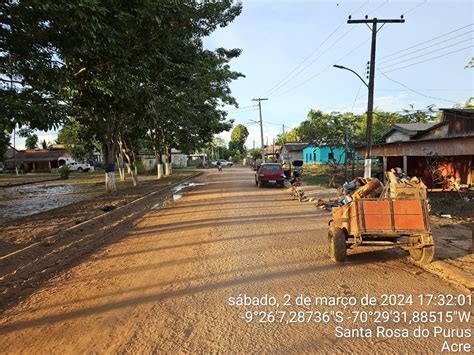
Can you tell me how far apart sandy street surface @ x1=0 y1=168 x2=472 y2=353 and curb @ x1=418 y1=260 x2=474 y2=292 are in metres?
0.16

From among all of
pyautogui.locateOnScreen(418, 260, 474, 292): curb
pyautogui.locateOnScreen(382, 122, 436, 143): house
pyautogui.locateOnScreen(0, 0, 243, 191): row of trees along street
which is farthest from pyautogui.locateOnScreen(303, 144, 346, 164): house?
pyautogui.locateOnScreen(418, 260, 474, 292): curb

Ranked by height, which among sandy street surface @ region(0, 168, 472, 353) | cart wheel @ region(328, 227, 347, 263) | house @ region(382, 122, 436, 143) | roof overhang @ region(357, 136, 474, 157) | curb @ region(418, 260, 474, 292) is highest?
house @ region(382, 122, 436, 143)

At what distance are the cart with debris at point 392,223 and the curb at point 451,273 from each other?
6.1 inches

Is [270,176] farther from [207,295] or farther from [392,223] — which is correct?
[207,295]

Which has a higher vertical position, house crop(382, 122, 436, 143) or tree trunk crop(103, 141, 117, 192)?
house crop(382, 122, 436, 143)

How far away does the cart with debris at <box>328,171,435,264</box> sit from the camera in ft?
19.0

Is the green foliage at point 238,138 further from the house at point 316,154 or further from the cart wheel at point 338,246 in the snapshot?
the cart wheel at point 338,246

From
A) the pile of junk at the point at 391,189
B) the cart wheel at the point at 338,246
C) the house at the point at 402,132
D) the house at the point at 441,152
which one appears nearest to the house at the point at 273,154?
the house at the point at 402,132

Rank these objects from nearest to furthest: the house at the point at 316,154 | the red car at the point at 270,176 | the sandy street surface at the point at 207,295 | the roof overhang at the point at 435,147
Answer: the sandy street surface at the point at 207,295, the roof overhang at the point at 435,147, the red car at the point at 270,176, the house at the point at 316,154

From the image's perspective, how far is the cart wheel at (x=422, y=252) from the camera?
5.82 m

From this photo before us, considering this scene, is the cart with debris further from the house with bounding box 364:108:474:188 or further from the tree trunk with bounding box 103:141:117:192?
the tree trunk with bounding box 103:141:117:192

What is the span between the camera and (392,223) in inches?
230

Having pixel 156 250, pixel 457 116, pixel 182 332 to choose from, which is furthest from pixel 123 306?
pixel 457 116

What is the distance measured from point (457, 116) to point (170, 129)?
801 inches
